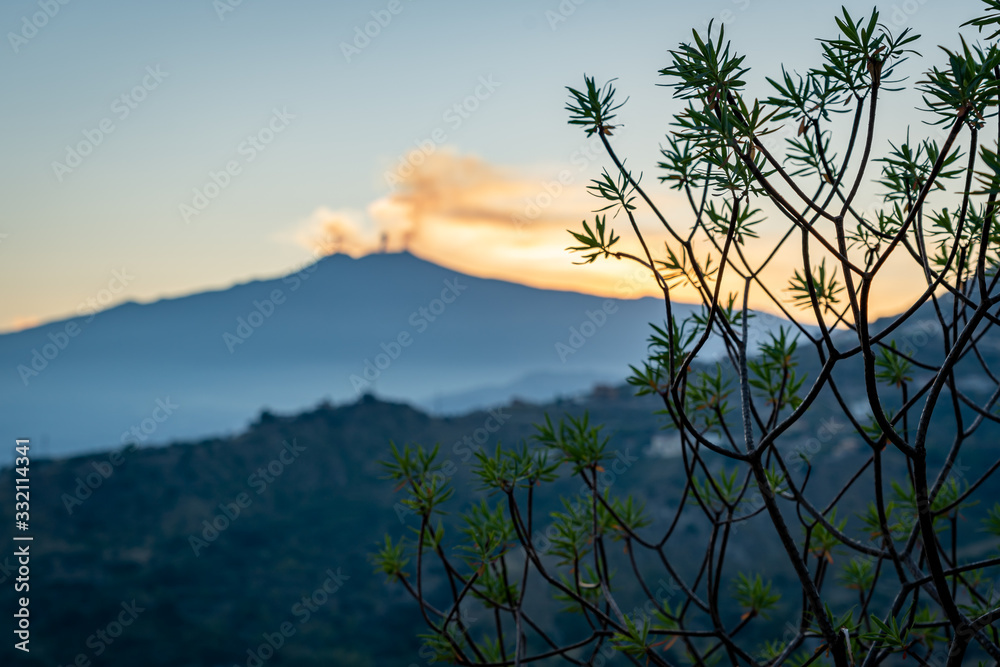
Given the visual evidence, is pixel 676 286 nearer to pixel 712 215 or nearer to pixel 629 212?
pixel 629 212

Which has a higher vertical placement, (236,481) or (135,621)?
(236,481)

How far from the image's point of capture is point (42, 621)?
92.6ft

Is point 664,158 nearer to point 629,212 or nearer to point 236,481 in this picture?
point 629,212

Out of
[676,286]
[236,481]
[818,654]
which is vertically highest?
[676,286]

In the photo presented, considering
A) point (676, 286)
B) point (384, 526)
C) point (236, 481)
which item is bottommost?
point (384, 526)

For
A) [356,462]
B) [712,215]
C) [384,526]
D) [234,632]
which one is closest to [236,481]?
[356,462]

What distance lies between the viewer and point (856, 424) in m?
1.61

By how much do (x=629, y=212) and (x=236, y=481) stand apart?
42224mm

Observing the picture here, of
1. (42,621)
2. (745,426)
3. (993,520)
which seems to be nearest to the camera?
(745,426)

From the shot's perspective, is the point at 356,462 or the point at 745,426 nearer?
the point at 745,426

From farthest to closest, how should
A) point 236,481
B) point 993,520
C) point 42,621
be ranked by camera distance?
point 236,481, point 42,621, point 993,520

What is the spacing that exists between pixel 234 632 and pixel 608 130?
31.9 metres

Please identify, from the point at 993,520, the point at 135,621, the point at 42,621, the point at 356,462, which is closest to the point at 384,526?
the point at 356,462

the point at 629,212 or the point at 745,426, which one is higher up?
the point at 629,212
